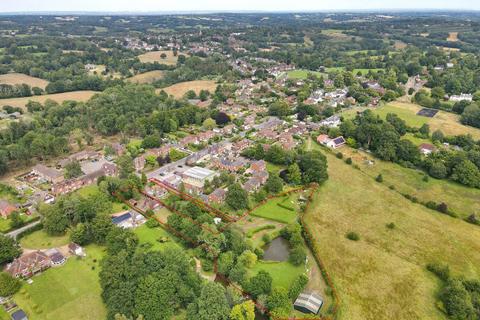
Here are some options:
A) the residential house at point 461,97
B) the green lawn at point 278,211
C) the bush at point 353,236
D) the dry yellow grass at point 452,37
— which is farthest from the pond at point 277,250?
the dry yellow grass at point 452,37

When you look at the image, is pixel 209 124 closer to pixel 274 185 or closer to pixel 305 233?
pixel 274 185

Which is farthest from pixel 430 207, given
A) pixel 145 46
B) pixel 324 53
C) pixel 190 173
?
pixel 145 46

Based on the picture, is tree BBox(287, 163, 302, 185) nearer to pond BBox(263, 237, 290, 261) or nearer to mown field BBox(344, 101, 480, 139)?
pond BBox(263, 237, 290, 261)

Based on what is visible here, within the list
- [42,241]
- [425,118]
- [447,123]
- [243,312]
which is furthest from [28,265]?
[447,123]

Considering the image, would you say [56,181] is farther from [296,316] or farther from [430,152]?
[430,152]

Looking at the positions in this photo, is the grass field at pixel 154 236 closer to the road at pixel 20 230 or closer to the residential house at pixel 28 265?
the residential house at pixel 28 265

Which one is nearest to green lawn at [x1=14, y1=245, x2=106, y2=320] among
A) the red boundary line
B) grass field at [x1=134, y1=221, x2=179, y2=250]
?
grass field at [x1=134, y1=221, x2=179, y2=250]
